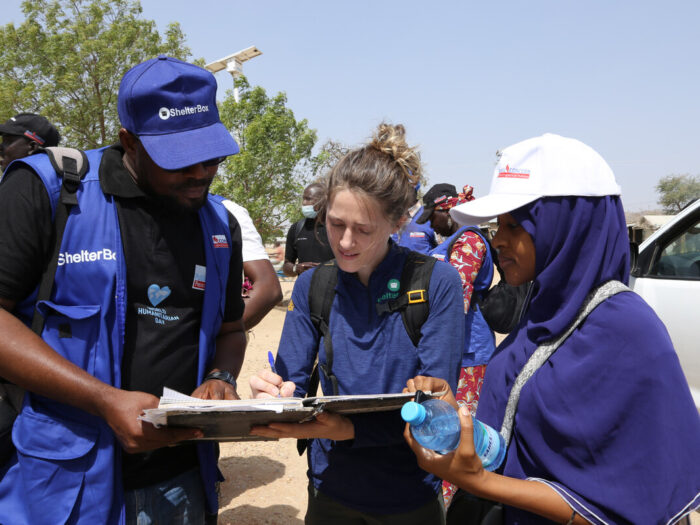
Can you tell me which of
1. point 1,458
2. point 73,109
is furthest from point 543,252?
point 73,109

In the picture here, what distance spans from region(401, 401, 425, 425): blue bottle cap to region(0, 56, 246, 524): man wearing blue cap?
2.10ft

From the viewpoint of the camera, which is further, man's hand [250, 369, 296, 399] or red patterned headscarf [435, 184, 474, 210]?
red patterned headscarf [435, 184, 474, 210]

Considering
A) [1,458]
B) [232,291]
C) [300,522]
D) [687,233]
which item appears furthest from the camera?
[687,233]

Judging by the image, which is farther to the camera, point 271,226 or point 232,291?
point 271,226

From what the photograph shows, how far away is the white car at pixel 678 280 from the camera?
419cm

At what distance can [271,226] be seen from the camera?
51.2 feet

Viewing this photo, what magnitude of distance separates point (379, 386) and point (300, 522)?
2.66m

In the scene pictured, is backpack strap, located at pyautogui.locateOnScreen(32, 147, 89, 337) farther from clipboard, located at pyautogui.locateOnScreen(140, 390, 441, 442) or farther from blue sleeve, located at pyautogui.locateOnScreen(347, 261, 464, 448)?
blue sleeve, located at pyautogui.locateOnScreen(347, 261, 464, 448)

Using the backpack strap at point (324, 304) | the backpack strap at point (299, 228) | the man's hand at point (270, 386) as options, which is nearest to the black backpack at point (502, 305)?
the backpack strap at point (324, 304)

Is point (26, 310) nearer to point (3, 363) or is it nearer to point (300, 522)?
point (3, 363)

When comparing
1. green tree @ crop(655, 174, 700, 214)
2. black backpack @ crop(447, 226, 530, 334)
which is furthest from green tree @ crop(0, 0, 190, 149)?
green tree @ crop(655, 174, 700, 214)

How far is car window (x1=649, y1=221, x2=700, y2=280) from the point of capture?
449 cm

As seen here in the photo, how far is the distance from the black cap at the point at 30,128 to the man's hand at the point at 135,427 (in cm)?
298

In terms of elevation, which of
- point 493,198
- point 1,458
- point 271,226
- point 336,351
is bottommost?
point 271,226
